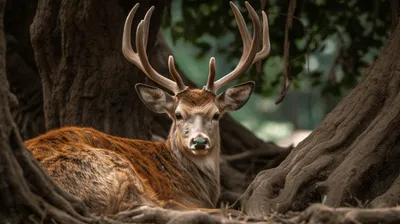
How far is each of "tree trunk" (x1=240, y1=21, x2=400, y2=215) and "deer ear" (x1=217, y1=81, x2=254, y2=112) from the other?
4.73 ft

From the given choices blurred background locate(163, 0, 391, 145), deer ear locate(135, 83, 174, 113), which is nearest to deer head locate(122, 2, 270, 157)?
deer ear locate(135, 83, 174, 113)

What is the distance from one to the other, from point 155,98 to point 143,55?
53 centimetres

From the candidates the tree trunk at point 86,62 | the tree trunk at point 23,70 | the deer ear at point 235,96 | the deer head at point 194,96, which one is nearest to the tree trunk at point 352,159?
the deer head at point 194,96

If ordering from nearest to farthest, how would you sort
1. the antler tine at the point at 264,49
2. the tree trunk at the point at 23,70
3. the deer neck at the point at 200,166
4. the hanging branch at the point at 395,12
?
the hanging branch at the point at 395,12 < the deer neck at the point at 200,166 < the antler tine at the point at 264,49 < the tree trunk at the point at 23,70

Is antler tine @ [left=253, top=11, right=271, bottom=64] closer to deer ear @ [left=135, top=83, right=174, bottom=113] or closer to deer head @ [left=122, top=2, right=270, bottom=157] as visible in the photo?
deer head @ [left=122, top=2, right=270, bottom=157]

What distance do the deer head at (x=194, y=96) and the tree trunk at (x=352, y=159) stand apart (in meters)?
0.98

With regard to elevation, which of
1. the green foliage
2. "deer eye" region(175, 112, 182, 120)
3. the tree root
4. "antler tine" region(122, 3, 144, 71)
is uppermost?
the green foliage

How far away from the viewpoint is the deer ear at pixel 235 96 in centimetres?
910

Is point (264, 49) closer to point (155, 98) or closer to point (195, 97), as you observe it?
point (195, 97)

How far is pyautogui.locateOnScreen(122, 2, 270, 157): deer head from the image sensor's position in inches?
336

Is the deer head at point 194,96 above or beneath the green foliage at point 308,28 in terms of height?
beneath

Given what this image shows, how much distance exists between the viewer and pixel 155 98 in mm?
9047

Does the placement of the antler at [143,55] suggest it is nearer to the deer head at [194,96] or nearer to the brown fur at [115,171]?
the deer head at [194,96]

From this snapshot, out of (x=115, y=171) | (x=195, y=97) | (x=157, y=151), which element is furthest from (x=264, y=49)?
(x=115, y=171)
